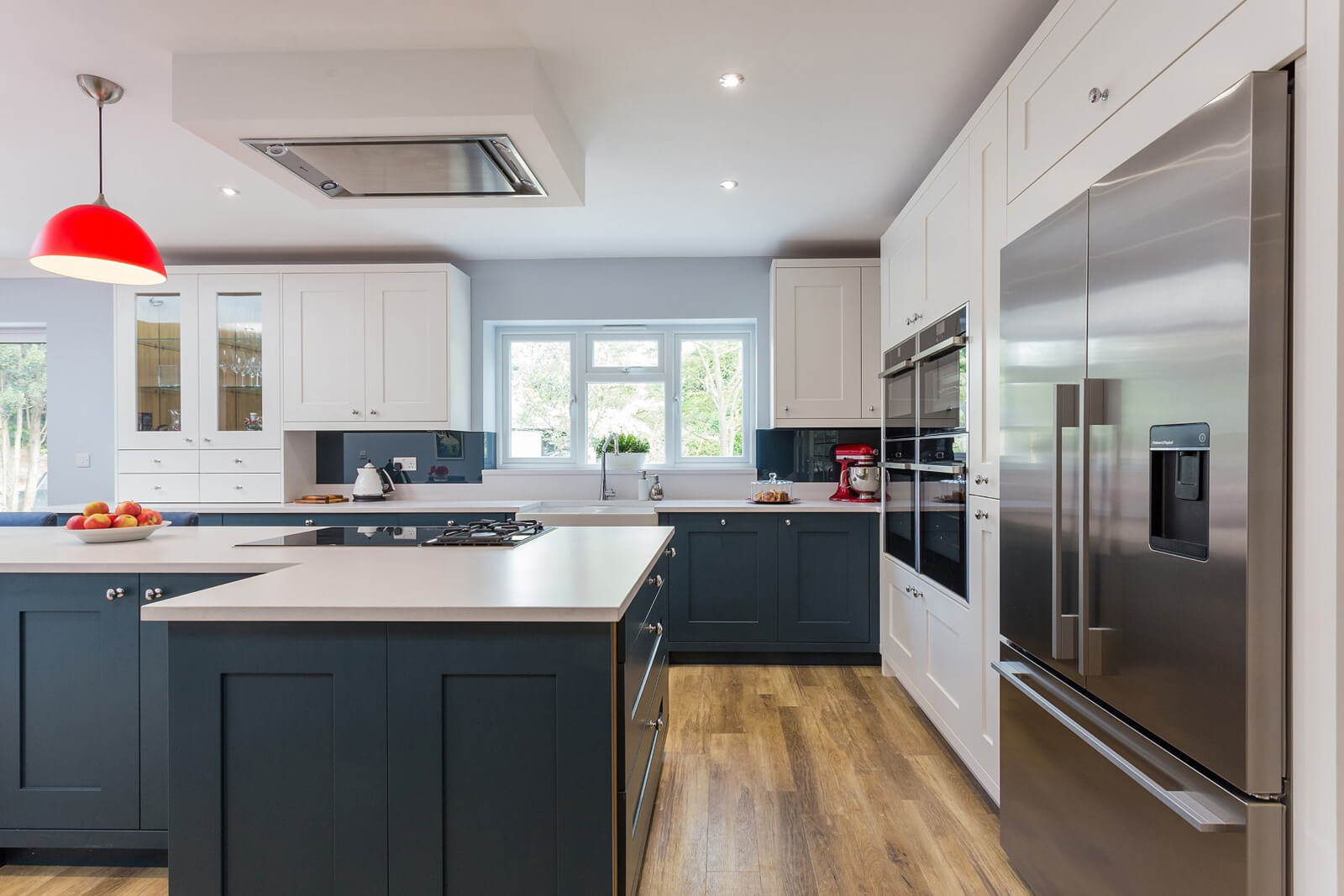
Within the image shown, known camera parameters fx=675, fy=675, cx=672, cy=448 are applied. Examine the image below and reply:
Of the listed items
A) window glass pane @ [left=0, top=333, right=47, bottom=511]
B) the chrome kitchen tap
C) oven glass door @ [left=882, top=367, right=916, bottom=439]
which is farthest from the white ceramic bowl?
window glass pane @ [left=0, top=333, right=47, bottom=511]

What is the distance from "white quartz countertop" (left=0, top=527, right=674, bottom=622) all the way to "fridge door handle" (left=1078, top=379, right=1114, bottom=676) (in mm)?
928

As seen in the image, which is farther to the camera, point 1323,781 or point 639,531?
point 639,531

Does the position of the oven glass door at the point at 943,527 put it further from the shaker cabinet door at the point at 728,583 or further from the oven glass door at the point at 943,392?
the shaker cabinet door at the point at 728,583

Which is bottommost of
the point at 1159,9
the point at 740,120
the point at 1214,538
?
the point at 1214,538

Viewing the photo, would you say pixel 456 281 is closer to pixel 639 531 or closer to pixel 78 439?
pixel 639 531

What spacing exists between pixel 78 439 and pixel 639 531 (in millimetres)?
4143

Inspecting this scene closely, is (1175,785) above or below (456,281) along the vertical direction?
below

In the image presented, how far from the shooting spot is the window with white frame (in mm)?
4492

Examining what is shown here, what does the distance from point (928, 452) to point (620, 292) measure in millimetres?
2375

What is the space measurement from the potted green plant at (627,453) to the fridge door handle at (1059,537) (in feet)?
9.55

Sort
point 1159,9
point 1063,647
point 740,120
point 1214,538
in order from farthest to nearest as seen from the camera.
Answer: point 740,120 < point 1063,647 < point 1159,9 < point 1214,538

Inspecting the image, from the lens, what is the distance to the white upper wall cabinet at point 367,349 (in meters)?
3.95

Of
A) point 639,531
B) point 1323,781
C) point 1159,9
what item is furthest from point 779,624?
point 1159,9

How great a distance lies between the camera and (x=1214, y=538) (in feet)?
3.47
